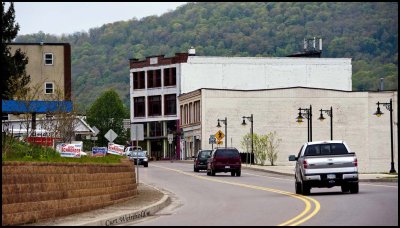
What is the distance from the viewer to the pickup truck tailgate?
3616 cm

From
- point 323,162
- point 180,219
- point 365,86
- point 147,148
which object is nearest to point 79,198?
point 180,219

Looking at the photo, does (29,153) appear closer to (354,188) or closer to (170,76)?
(354,188)

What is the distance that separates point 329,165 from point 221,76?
89.3 metres

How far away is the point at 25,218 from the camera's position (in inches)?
912

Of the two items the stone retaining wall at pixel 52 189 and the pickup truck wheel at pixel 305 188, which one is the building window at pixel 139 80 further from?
the stone retaining wall at pixel 52 189

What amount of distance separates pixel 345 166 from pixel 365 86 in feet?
452

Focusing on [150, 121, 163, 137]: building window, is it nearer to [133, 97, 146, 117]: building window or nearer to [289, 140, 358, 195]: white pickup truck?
[133, 97, 146, 117]: building window

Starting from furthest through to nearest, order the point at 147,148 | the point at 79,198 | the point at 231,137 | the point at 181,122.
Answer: the point at 147,148 < the point at 181,122 < the point at 231,137 < the point at 79,198

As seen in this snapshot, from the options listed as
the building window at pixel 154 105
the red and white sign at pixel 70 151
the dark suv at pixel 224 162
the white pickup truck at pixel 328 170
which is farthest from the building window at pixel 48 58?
the red and white sign at pixel 70 151

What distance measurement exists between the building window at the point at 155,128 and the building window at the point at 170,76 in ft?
18.1

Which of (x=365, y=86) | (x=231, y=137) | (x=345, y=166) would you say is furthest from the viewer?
(x=365, y=86)

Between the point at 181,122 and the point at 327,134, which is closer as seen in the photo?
the point at 327,134

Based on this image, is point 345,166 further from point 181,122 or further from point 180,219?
point 181,122

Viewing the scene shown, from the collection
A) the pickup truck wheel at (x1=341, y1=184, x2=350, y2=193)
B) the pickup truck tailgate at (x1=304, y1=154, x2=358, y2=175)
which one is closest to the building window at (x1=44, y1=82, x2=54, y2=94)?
the pickup truck wheel at (x1=341, y1=184, x2=350, y2=193)
